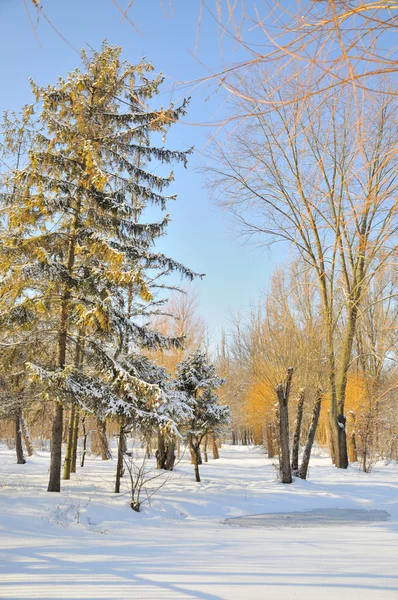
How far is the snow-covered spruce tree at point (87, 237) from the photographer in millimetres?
8539

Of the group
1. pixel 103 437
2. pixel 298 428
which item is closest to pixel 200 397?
pixel 298 428

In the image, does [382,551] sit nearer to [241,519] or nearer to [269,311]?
[241,519]

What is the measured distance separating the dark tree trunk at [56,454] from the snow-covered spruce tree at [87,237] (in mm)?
19

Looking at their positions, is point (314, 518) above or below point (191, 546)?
below

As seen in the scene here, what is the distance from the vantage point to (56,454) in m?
8.94

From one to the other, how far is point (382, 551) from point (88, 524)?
4.21m

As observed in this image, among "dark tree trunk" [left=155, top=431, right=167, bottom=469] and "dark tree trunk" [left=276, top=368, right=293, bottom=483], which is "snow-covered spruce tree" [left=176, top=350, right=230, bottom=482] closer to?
"dark tree trunk" [left=155, top=431, right=167, bottom=469]

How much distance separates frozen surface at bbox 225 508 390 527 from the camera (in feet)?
26.6

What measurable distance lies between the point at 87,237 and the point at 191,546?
598 centimetres

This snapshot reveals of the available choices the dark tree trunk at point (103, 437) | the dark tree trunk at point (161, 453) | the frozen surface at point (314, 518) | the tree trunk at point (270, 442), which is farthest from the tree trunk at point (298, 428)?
the tree trunk at point (270, 442)

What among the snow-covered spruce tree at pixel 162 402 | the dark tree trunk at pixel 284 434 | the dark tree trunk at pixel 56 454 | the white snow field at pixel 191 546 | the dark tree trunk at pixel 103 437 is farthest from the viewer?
the dark tree trunk at pixel 284 434

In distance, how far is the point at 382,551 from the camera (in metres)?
5.07

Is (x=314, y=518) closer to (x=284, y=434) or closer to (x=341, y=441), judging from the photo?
(x=284, y=434)

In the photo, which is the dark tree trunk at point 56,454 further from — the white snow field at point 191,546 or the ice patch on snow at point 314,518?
the ice patch on snow at point 314,518
